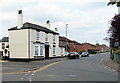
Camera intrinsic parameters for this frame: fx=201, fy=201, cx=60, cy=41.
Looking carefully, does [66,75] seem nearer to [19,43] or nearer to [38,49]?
[19,43]

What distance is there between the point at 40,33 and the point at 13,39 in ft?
16.6

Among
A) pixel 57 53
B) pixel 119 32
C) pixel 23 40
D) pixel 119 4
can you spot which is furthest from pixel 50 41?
pixel 119 4

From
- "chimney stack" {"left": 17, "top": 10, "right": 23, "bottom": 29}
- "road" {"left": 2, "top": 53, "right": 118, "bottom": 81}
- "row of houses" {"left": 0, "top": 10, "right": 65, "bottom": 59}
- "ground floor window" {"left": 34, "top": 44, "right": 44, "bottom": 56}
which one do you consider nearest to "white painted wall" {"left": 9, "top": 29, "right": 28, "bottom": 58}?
"row of houses" {"left": 0, "top": 10, "right": 65, "bottom": 59}

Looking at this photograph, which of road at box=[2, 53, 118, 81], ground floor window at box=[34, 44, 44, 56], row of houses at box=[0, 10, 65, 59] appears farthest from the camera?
ground floor window at box=[34, 44, 44, 56]

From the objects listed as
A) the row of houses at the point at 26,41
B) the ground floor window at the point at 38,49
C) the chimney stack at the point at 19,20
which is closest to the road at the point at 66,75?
the row of houses at the point at 26,41

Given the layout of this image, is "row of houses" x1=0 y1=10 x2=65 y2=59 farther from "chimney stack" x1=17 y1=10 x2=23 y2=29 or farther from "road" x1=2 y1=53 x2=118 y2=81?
"road" x1=2 y1=53 x2=118 y2=81

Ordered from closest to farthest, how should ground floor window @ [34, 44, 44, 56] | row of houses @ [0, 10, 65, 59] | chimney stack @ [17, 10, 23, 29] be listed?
row of houses @ [0, 10, 65, 59] → chimney stack @ [17, 10, 23, 29] → ground floor window @ [34, 44, 44, 56]

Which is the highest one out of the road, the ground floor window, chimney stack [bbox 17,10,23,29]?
chimney stack [bbox 17,10,23,29]

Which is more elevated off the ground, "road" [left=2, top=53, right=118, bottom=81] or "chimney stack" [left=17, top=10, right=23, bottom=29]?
"chimney stack" [left=17, top=10, right=23, bottom=29]

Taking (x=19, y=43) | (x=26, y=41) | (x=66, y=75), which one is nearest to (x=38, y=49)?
(x=26, y=41)

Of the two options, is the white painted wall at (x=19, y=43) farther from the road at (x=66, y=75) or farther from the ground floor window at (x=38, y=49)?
the road at (x=66, y=75)

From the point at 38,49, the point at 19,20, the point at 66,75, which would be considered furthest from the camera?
the point at 38,49

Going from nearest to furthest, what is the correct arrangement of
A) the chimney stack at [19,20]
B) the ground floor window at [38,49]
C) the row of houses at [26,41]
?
the row of houses at [26,41] < the chimney stack at [19,20] < the ground floor window at [38,49]

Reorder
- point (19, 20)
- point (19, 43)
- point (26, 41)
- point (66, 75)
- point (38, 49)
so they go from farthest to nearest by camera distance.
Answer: point (38, 49), point (19, 20), point (19, 43), point (26, 41), point (66, 75)
